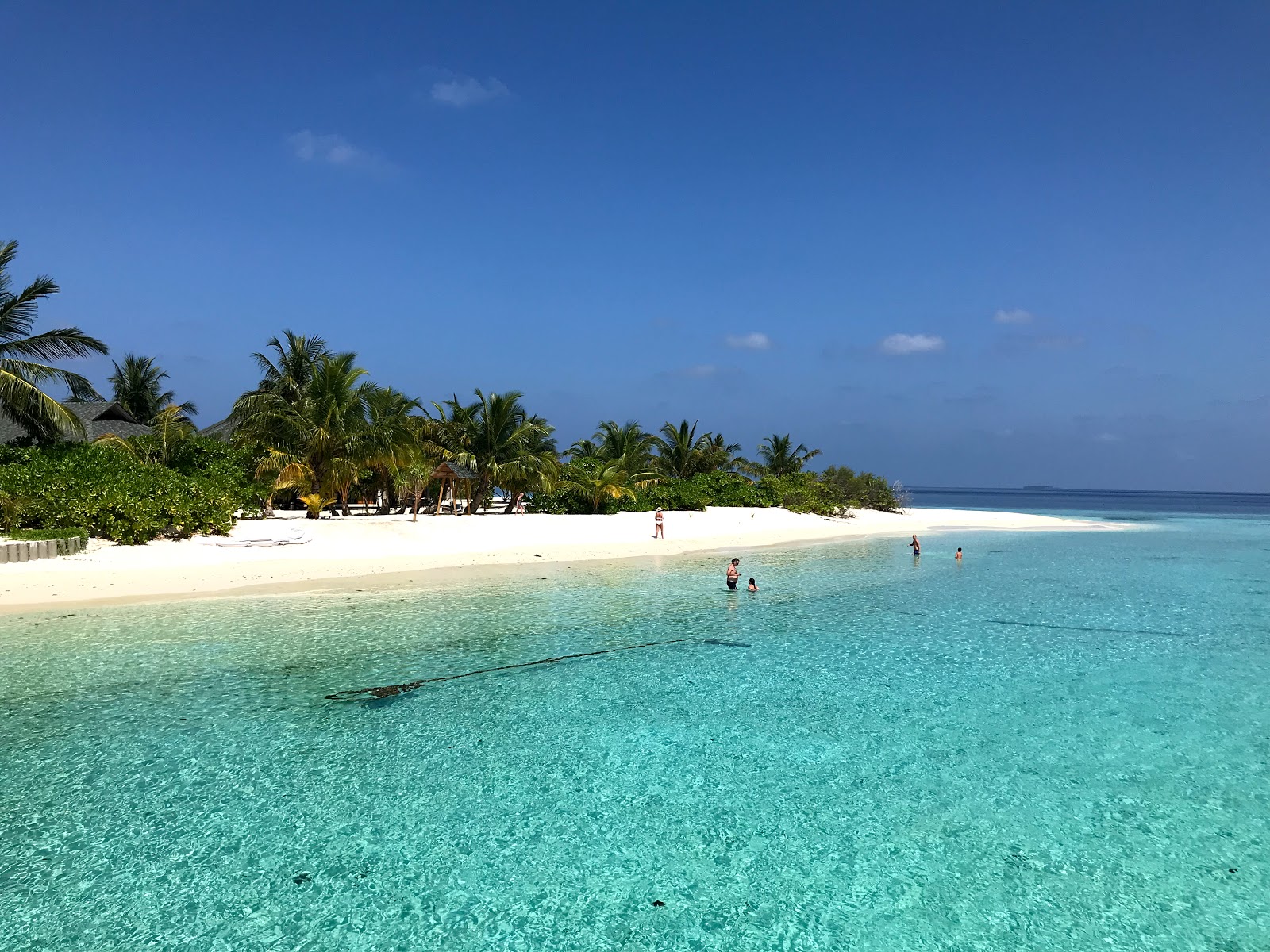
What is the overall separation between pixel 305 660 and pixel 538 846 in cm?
649

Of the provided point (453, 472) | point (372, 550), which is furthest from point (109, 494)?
point (453, 472)

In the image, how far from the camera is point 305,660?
10422 mm

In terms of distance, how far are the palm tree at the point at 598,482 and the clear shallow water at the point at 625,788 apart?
808 inches

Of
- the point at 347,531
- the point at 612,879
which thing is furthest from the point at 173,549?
the point at 612,879

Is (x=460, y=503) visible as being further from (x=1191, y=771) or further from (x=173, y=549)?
(x=1191, y=771)

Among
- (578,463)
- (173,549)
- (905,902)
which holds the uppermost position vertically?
(578,463)

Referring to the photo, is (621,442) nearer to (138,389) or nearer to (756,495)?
(756,495)

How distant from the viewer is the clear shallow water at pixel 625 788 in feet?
14.9

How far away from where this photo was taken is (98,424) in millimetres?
31750

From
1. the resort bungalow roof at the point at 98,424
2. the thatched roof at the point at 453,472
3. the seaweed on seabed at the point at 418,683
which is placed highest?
the resort bungalow roof at the point at 98,424

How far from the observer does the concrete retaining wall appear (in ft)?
52.6

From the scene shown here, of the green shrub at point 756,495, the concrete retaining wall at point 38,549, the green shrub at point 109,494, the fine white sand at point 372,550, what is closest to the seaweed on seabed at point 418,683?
the fine white sand at point 372,550

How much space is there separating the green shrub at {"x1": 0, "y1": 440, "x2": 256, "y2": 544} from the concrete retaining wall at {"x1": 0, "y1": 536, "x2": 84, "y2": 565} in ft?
4.31

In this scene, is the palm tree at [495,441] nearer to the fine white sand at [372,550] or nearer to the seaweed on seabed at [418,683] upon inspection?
the fine white sand at [372,550]
